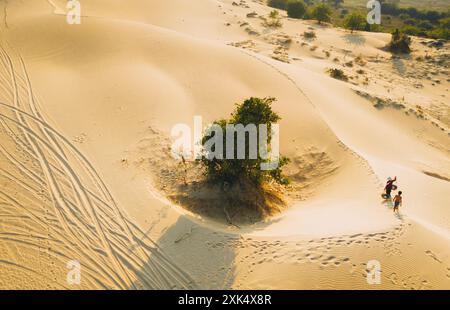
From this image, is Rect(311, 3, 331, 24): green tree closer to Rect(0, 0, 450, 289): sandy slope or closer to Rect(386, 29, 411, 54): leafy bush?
Rect(386, 29, 411, 54): leafy bush

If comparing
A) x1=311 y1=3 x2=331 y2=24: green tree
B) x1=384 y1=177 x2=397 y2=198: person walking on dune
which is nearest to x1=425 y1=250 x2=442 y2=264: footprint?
x1=384 y1=177 x2=397 y2=198: person walking on dune

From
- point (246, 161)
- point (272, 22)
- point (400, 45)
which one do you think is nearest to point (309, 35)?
point (272, 22)

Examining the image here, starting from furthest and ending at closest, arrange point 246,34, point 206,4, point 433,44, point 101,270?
point 206,4
point 433,44
point 246,34
point 101,270

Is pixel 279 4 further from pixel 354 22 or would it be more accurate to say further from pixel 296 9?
pixel 354 22

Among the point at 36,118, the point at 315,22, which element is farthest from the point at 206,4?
the point at 36,118

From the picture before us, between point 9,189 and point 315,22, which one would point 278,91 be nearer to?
point 9,189

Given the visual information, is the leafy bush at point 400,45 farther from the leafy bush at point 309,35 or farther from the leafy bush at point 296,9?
the leafy bush at point 296,9
